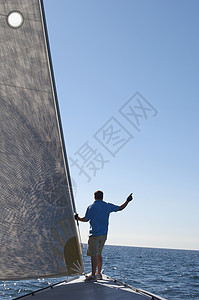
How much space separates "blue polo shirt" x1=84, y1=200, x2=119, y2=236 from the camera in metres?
4.29

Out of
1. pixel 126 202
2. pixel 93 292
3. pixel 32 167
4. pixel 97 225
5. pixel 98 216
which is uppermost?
pixel 32 167

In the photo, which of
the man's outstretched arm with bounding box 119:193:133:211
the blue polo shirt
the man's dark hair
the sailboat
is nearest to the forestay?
the sailboat

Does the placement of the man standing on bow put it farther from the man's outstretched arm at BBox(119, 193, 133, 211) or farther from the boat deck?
the boat deck

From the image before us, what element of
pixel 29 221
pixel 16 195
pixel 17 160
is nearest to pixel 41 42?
pixel 17 160

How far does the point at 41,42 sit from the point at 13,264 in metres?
2.93

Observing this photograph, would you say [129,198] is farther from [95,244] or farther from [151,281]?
[151,281]

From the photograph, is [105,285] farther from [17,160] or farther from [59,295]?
[17,160]

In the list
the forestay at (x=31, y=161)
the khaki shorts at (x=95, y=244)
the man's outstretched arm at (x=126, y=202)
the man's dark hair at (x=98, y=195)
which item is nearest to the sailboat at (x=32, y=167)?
the forestay at (x=31, y=161)

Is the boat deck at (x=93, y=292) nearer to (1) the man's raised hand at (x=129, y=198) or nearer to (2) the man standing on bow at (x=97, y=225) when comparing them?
(2) the man standing on bow at (x=97, y=225)

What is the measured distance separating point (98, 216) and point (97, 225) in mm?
130

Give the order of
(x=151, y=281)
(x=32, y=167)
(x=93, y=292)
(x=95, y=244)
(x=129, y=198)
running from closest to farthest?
1. (x=93, y=292)
2. (x=32, y=167)
3. (x=95, y=244)
4. (x=129, y=198)
5. (x=151, y=281)

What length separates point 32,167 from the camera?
155 inches

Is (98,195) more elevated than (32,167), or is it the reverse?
(32,167)

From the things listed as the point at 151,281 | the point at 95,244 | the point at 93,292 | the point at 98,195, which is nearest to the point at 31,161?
the point at 98,195
